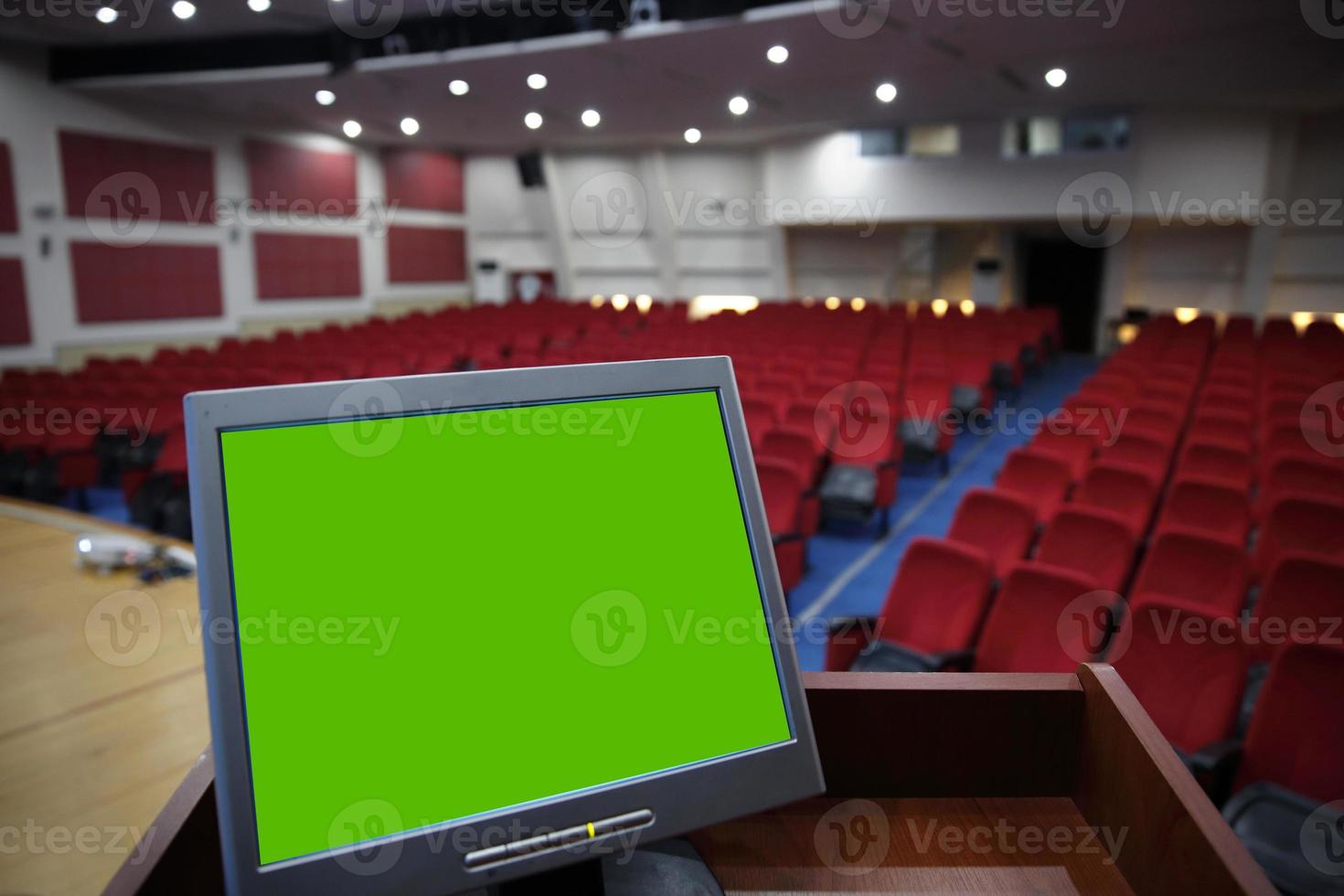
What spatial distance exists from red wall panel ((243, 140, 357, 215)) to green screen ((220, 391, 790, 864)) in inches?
647

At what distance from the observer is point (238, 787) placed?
69 centimetres

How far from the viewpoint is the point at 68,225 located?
1203 centimetres

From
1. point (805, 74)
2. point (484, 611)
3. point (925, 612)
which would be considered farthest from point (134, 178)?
point (484, 611)

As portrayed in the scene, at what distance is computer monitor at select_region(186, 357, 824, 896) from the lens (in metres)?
0.72

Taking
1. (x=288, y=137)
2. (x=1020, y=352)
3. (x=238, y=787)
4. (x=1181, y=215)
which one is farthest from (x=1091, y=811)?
(x=288, y=137)

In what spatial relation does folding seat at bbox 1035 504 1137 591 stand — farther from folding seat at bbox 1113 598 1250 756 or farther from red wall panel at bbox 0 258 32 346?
red wall panel at bbox 0 258 32 346

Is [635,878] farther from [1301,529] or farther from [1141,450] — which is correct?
[1141,450]

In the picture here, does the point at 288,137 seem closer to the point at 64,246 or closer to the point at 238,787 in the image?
the point at 64,246

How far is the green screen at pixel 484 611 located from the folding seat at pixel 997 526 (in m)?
3.66

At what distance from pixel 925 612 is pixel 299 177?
15.7 meters

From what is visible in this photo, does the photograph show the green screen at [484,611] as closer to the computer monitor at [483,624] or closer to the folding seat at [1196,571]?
the computer monitor at [483,624]

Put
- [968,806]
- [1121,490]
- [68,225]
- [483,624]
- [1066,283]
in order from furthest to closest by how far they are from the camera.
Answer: [1066,283]
[68,225]
[1121,490]
[968,806]
[483,624]

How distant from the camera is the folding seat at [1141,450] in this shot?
5473 mm

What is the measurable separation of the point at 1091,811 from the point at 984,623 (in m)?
2.51
